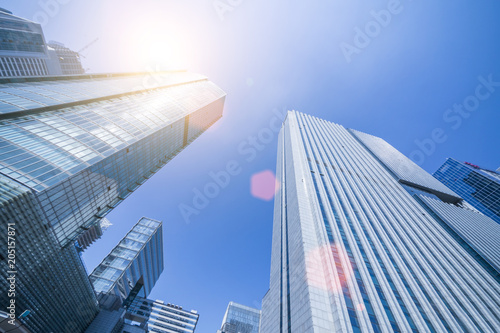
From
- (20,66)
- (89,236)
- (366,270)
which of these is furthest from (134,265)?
(20,66)

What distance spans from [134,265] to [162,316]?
35.5 metres

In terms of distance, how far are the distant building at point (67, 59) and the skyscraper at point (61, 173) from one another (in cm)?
9122

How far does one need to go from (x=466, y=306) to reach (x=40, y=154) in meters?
65.3

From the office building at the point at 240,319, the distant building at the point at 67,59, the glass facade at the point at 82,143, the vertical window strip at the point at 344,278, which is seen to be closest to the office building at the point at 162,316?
the office building at the point at 240,319

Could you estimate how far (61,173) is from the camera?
3164cm

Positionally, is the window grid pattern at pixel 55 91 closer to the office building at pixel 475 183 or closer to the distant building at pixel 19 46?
the distant building at pixel 19 46

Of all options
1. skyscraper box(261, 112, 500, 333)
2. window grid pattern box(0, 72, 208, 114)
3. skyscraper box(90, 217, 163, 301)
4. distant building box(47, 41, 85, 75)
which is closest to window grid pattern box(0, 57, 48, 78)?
distant building box(47, 41, 85, 75)

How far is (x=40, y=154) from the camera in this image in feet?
101

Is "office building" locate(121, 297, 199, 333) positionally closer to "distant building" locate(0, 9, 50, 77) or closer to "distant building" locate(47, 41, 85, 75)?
"distant building" locate(0, 9, 50, 77)

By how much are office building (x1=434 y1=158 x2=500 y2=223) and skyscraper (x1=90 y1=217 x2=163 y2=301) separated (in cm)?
16530

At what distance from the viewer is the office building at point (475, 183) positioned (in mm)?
109375

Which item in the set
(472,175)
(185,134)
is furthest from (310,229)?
(472,175)

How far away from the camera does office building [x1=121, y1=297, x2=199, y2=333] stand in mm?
97269

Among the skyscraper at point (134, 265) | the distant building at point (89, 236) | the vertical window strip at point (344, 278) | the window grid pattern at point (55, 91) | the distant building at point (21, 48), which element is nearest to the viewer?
the vertical window strip at point (344, 278)
